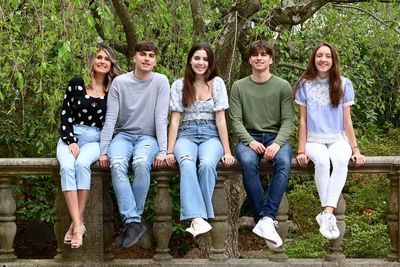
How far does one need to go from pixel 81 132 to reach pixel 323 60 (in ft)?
6.12

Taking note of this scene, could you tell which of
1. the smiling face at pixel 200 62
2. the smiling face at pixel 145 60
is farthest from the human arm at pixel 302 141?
the smiling face at pixel 145 60

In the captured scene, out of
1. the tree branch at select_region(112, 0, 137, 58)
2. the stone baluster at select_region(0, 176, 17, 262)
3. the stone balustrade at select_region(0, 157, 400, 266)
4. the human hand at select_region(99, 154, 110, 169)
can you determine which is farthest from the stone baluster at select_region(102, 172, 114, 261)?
the tree branch at select_region(112, 0, 137, 58)

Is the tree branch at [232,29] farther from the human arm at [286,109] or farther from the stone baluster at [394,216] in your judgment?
the stone baluster at [394,216]

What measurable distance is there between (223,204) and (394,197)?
124 centimetres

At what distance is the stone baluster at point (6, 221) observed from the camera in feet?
16.7

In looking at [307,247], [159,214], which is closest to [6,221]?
[159,214]

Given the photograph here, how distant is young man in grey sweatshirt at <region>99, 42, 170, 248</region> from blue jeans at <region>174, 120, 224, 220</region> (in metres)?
0.19

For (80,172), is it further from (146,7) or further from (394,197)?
(146,7)

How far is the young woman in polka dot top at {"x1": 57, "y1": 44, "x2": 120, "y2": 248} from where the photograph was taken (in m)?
4.86

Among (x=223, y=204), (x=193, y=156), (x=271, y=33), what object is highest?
(x=271, y=33)

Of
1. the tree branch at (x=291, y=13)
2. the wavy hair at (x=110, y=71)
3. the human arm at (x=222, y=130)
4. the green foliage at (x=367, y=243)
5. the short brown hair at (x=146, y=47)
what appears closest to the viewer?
the human arm at (x=222, y=130)

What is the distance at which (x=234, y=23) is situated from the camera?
23.1 feet

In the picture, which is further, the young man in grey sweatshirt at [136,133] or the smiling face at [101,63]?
the smiling face at [101,63]

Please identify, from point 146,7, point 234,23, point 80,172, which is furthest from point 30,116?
point 80,172
